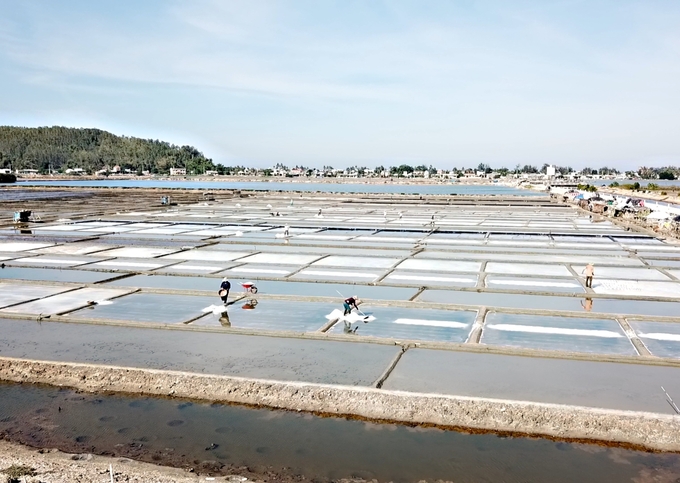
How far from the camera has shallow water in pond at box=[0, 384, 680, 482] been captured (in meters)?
6.95

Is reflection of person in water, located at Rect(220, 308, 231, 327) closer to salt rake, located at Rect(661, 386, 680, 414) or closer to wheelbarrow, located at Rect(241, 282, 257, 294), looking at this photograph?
wheelbarrow, located at Rect(241, 282, 257, 294)

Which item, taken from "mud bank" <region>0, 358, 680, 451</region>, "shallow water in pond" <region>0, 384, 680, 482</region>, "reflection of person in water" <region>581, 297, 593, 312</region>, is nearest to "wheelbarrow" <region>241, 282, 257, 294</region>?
"mud bank" <region>0, 358, 680, 451</region>

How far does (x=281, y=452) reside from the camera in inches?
292

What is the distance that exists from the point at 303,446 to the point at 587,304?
1027cm

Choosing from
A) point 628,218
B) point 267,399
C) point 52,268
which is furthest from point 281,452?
point 628,218

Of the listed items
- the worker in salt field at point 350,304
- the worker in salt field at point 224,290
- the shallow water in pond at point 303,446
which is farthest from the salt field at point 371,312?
the shallow water in pond at point 303,446

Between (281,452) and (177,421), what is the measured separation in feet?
6.07

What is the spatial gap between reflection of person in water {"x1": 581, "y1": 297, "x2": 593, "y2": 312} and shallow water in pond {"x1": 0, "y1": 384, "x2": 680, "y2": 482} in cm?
754

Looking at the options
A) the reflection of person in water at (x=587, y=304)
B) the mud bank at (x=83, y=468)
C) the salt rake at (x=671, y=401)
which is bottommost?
the mud bank at (x=83, y=468)

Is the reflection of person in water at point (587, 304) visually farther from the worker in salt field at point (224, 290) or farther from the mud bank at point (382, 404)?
the worker in salt field at point (224, 290)

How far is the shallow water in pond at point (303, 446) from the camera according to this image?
22.8ft

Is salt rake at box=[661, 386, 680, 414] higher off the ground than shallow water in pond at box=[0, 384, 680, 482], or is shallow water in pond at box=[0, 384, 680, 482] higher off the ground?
salt rake at box=[661, 386, 680, 414]

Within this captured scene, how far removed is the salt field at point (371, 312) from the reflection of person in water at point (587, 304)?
11 centimetres

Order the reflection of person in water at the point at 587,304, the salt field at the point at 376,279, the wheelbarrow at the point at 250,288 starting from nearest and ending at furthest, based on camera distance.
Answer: the salt field at the point at 376,279 < the reflection of person in water at the point at 587,304 < the wheelbarrow at the point at 250,288
